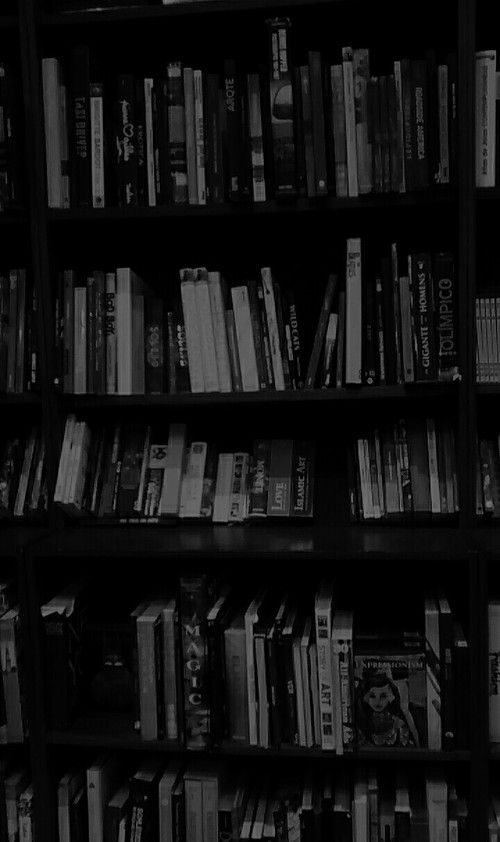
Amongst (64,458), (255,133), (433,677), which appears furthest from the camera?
(64,458)

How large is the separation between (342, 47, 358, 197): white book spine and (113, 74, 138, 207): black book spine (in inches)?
17.4

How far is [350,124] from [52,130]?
62 cm

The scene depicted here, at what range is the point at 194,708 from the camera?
5.04ft

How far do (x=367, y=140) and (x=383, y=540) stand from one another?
31.7 inches

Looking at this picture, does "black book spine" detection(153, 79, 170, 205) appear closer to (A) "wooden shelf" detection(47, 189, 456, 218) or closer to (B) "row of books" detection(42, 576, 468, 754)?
(A) "wooden shelf" detection(47, 189, 456, 218)

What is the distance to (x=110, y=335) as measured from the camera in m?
1.67

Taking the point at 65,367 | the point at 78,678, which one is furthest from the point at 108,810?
the point at 65,367

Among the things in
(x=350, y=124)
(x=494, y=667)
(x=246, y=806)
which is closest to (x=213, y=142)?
(x=350, y=124)

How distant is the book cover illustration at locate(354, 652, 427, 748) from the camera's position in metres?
1.49

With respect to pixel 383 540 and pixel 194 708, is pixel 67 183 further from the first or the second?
pixel 194 708

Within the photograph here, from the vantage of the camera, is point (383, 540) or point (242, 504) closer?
point (383, 540)

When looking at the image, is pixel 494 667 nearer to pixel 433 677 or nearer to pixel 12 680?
pixel 433 677

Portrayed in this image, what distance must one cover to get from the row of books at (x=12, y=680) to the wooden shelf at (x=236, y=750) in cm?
7

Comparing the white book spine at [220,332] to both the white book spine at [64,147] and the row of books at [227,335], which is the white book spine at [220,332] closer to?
the row of books at [227,335]
